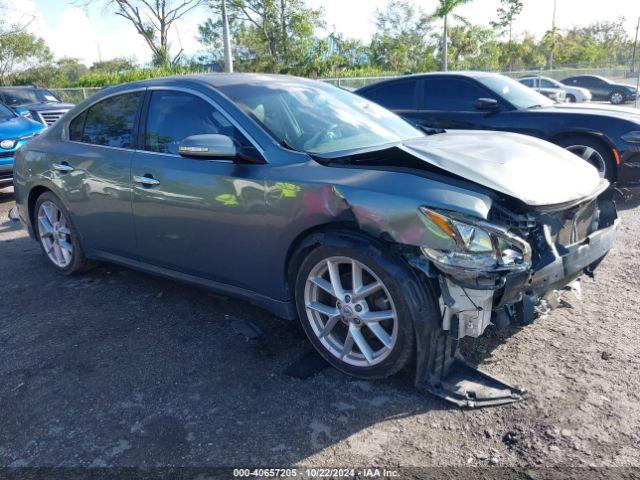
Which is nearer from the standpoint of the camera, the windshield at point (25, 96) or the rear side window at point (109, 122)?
the rear side window at point (109, 122)

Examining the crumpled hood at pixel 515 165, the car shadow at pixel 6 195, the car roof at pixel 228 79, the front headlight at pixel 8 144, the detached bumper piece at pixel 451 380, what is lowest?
the car shadow at pixel 6 195

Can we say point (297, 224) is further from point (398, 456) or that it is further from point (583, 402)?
point (583, 402)

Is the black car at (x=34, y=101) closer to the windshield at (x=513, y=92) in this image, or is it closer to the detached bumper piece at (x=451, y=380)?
the windshield at (x=513, y=92)

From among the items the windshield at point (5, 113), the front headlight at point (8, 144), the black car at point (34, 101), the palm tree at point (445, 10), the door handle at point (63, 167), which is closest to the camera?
the door handle at point (63, 167)

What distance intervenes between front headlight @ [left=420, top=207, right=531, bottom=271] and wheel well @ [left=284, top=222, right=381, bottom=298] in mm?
329

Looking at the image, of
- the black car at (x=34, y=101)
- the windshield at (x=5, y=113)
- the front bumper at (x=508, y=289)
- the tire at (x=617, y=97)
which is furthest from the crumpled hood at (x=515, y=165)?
the tire at (x=617, y=97)

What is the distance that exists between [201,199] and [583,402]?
2.44m

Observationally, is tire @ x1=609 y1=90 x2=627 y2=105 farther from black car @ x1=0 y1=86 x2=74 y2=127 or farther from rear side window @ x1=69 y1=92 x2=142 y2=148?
rear side window @ x1=69 y1=92 x2=142 y2=148

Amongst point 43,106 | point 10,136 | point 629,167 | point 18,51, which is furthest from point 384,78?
point 18,51

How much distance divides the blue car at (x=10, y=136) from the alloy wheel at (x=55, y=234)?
3893 mm

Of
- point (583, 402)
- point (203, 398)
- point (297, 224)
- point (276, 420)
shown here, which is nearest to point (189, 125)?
point (297, 224)

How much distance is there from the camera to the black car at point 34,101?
13.8 m

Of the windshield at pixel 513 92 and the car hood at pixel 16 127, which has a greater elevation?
the windshield at pixel 513 92

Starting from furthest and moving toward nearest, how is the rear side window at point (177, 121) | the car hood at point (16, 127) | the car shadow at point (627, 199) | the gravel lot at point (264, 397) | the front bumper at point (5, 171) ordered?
the car hood at point (16, 127)
the front bumper at point (5, 171)
the car shadow at point (627, 199)
the rear side window at point (177, 121)
the gravel lot at point (264, 397)
